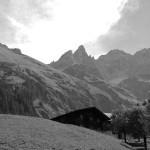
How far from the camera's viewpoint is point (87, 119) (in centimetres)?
9544

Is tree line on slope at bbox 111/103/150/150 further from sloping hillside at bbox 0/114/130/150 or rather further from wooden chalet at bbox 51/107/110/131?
sloping hillside at bbox 0/114/130/150

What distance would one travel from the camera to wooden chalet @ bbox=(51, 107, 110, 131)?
93806 millimetres

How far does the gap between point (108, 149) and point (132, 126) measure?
35862 millimetres

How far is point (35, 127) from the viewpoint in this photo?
45000 mm

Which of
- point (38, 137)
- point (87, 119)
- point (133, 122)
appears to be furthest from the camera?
point (87, 119)

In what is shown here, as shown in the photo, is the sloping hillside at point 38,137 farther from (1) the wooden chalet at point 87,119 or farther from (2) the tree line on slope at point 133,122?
(1) the wooden chalet at point 87,119

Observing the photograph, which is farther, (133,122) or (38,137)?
(133,122)

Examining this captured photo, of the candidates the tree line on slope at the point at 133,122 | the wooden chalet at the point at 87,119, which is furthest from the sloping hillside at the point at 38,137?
the wooden chalet at the point at 87,119

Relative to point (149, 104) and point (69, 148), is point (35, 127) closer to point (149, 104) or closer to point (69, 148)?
point (69, 148)

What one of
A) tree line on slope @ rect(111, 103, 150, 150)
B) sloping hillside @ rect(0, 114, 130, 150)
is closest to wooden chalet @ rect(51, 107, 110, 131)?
tree line on slope @ rect(111, 103, 150, 150)

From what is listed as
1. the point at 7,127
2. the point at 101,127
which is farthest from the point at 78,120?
the point at 7,127

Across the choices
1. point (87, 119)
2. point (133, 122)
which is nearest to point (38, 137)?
point (133, 122)

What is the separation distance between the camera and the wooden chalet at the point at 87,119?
93.8 m

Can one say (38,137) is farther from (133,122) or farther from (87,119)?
(87,119)
